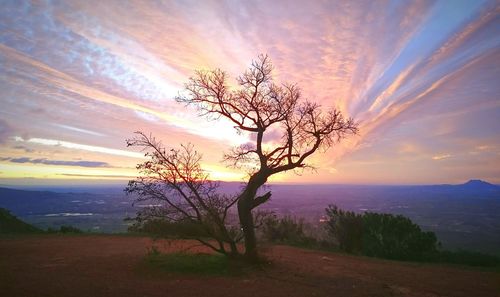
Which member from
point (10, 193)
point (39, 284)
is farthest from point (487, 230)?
point (10, 193)

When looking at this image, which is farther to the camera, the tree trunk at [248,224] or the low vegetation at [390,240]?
the low vegetation at [390,240]

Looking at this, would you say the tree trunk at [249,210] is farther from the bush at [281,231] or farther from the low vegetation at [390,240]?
the bush at [281,231]

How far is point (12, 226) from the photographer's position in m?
21.2

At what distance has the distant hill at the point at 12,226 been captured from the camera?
20422mm

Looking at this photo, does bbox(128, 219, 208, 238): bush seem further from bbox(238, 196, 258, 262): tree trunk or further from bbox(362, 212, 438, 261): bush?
bbox(362, 212, 438, 261): bush

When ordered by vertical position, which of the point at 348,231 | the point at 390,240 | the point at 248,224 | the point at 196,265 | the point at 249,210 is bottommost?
the point at 390,240

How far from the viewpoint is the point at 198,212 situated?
11.7 m

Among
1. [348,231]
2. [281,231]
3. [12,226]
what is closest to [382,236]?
[348,231]

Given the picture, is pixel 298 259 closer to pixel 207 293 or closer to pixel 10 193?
pixel 207 293

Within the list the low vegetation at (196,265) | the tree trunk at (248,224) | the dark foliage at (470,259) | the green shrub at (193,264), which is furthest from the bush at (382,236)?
the green shrub at (193,264)

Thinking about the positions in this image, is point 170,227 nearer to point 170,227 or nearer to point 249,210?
point 170,227

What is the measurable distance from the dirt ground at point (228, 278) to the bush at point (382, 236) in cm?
301

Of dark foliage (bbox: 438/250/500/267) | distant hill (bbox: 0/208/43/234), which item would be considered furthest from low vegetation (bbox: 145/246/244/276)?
distant hill (bbox: 0/208/43/234)

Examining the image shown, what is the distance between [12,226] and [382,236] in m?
21.5
